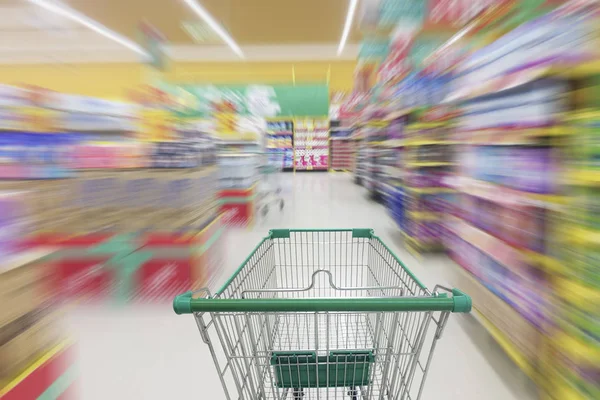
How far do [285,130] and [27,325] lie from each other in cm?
1482

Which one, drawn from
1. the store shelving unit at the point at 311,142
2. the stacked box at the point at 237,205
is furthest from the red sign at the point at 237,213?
the store shelving unit at the point at 311,142

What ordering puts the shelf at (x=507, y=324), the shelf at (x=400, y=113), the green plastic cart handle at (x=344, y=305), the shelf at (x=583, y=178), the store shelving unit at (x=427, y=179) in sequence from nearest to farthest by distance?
the green plastic cart handle at (x=344, y=305)
the shelf at (x=583, y=178)
the shelf at (x=507, y=324)
the store shelving unit at (x=427, y=179)
the shelf at (x=400, y=113)

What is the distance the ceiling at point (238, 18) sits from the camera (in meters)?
8.88

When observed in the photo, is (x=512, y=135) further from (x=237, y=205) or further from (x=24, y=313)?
(x=237, y=205)

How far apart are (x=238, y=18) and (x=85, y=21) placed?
15.3ft

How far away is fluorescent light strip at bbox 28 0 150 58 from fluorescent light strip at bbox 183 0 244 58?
1.85 meters

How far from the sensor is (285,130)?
15.4 metres

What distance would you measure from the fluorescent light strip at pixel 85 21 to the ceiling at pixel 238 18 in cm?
29

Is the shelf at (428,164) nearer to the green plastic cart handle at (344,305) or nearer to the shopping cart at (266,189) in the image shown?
→ the green plastic cart handle at (344,305)

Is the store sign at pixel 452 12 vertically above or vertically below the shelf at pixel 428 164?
above

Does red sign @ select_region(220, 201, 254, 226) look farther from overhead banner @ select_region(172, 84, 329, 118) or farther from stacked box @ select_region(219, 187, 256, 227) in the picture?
overhead banner @ select_region(172, 84, 329, 118)

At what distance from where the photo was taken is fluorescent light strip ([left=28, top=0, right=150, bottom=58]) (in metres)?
8.91

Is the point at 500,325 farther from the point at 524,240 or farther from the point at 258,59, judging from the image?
the point at 258,59

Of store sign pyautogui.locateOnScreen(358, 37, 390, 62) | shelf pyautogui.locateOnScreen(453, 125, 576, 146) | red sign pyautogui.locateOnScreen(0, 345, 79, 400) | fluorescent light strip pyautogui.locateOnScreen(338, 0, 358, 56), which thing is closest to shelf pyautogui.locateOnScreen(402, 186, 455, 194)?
shelf pyautogui.locateOnScreen(453, 125, 576, 146)
